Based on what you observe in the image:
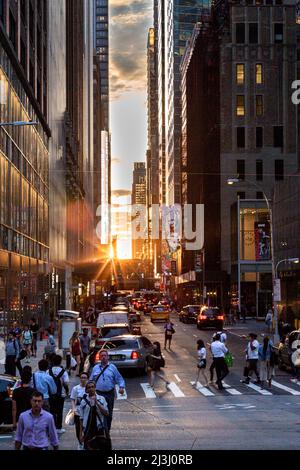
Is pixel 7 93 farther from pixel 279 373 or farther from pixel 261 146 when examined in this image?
pixel 261 146

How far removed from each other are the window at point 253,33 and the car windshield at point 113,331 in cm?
7506

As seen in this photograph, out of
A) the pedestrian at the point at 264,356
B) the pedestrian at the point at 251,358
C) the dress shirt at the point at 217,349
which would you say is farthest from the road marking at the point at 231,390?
the pedestrian at the point at 264,356

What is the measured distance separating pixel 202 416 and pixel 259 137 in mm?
86018

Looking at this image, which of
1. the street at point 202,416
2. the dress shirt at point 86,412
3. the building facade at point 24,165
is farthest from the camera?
the building facade at point 24,165

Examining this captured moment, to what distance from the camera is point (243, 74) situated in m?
101

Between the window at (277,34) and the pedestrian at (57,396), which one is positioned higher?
the window at (277,34)

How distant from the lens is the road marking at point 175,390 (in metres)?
23.8

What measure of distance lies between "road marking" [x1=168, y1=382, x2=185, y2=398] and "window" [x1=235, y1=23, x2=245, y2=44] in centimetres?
8125

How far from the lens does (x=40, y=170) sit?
191 ft

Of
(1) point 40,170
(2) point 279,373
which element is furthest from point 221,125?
(2) point 279,373

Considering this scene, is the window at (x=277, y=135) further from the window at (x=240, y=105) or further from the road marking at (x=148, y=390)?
the road marking at (x=148, y=390)

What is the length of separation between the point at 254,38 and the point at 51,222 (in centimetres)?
4796

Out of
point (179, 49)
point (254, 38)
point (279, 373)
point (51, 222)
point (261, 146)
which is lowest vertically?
point (279, 373)

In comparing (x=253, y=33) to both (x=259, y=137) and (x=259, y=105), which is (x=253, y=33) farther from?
(x=259, y=137)
